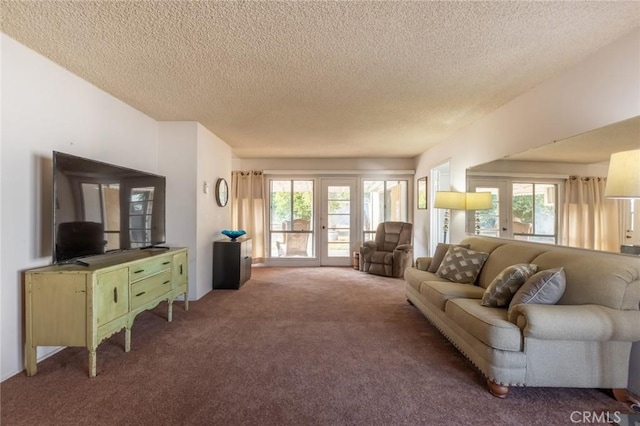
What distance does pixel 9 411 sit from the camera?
1614mm

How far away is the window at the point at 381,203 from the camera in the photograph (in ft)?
20.6

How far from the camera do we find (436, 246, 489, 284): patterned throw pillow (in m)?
2.85

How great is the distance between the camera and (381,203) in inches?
248

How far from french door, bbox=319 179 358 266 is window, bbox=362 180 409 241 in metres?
0.28

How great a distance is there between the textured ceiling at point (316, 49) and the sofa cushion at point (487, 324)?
1.89m

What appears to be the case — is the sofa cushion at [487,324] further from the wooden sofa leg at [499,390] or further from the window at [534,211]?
the window at [534,211]

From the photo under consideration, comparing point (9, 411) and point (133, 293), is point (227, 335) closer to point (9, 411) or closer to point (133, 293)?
point (133, 293)

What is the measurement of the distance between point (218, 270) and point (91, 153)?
224cm

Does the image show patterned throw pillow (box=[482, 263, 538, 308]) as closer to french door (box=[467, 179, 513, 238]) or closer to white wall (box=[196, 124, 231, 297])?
french door (box=[467, 179, 513, 238])

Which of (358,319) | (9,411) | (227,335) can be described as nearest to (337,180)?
(358,319)

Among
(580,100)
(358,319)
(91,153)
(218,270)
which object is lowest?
(358,319)

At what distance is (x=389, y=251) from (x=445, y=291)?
119 inches

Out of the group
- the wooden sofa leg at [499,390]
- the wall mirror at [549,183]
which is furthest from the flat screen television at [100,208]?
the wall mirror at [549,183]

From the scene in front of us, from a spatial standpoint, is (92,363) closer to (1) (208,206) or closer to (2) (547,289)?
(1) (208,206)
